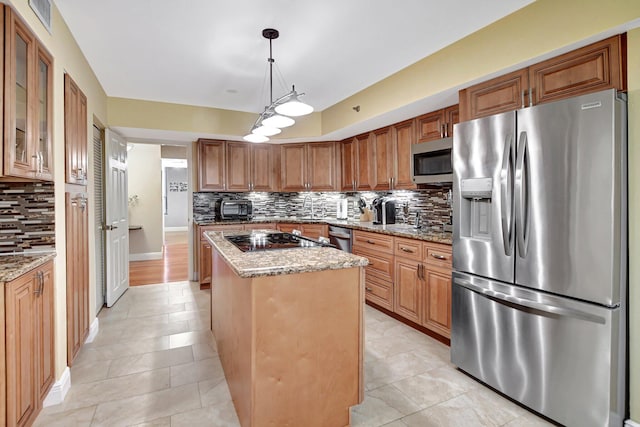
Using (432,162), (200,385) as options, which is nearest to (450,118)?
(432,162)

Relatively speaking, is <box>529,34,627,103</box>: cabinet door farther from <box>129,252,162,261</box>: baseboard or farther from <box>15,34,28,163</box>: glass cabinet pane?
<box>129,252,162,261</box>: baseboard

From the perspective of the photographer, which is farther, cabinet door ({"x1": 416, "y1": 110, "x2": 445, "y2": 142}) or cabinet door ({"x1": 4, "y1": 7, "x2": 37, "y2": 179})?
cabinet door ({"x1": 416, "y1": 110, "x2": 445, "y2": 142})

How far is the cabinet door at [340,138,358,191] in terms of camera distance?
15.7ft

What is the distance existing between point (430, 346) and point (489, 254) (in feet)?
3.74

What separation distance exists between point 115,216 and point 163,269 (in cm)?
219

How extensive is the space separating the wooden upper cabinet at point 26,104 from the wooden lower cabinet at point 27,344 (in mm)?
590

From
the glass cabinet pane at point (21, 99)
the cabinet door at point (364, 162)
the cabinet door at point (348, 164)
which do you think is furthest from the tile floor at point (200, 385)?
the cabinet door at point (348, 164)

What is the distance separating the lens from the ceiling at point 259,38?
225cm

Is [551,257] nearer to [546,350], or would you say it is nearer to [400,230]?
[546,350]

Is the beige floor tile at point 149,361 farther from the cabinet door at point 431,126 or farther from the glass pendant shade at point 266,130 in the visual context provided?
the cabinet door at point 431,126

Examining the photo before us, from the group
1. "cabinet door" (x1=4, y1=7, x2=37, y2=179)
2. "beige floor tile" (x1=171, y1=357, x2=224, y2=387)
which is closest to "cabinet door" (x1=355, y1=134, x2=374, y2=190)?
"beige floor tile" (x1=171, y1=357, x2=224, y2=387)

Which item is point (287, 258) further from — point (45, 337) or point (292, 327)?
point (45, 337)

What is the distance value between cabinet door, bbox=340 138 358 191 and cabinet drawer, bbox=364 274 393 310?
59.0 inches

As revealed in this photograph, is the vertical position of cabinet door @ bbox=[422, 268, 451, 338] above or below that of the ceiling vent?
below
